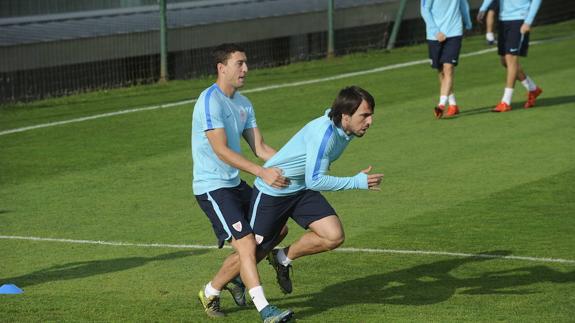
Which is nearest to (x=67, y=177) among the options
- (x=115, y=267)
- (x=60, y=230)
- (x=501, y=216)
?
(x=60, y=230)

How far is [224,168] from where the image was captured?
9.38 m

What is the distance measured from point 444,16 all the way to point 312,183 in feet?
33.6

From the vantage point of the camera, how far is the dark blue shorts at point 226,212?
9.23 m

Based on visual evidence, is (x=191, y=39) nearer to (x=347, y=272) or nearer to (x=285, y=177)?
(x=347, y=272)

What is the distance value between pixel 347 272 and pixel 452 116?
843 cm

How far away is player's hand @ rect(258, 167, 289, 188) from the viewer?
8898mm

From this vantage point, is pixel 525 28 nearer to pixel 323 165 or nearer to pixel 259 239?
pixel 259 239

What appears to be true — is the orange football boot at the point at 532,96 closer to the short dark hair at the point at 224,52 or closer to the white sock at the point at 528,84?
the white sock at the point at 528,84

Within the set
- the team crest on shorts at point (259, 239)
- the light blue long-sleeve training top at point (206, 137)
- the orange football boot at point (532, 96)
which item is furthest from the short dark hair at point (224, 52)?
the orange football boot at point (532, 96)

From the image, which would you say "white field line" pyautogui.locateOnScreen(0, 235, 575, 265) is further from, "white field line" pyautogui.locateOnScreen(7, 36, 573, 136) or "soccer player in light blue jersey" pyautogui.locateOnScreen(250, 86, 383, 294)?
"white field line" pyautogui.locateOnScreen(7, 36, 573, 136)

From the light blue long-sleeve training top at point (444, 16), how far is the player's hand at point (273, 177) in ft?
33.1

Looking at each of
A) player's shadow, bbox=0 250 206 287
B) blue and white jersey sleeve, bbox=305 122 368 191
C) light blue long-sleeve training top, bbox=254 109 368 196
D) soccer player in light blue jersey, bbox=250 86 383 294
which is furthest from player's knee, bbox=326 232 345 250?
player's shadow, bbox=0 250 206 287

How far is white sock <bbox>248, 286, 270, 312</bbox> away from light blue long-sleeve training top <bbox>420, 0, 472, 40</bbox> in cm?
1033

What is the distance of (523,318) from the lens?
923cm
